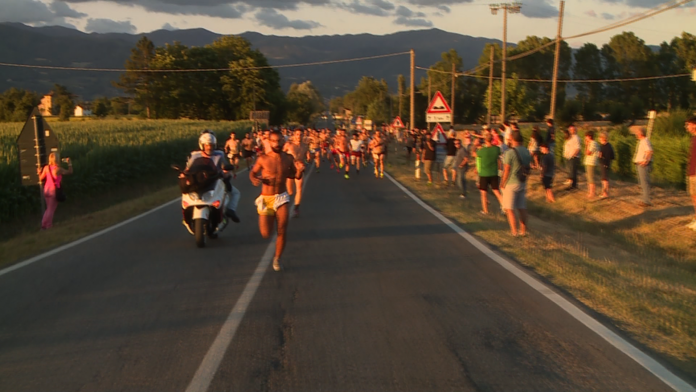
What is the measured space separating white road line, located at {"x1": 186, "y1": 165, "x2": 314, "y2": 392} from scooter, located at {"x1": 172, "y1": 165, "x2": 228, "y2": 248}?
2.00 meters

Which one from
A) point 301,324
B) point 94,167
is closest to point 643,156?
point 301,324

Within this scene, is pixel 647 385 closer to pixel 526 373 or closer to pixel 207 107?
pixel 526 373

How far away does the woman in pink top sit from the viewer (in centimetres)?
1399

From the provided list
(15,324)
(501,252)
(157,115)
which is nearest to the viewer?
(15,324)

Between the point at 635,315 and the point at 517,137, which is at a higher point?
the point at 517,137

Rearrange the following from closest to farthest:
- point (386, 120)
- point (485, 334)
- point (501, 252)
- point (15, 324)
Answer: point (485, 334) < point (15, 324) < point (501, 252) < point (386, 120)

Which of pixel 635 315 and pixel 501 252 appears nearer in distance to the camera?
pixel 635 315

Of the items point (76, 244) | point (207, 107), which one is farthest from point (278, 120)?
point (76, 244)

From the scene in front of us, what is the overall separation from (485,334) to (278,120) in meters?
100

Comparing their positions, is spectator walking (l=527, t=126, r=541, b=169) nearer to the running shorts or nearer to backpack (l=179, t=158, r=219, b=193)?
backpack (l=179, t=158, r=219, b=193)

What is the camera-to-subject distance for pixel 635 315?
6789 millimetres

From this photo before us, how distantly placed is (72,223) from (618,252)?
11.1 meters

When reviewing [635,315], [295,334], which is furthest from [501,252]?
[295,334]

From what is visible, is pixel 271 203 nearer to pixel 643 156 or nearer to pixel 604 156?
pixel 643 156
